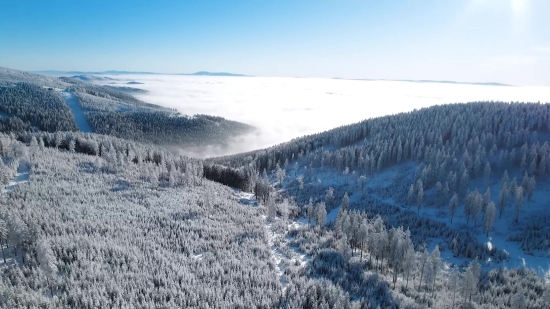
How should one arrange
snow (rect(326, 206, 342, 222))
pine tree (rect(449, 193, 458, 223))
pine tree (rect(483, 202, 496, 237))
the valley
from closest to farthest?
1. the valley
2. pine tree (rect(483, 202, 496, 237))
3. pine tree (rect(449, 193, 458, 223))
4. snow (rect(326, 206, 342, 222))

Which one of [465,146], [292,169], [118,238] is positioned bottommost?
[292,169]

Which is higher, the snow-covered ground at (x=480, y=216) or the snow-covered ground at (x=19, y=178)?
the snow-covered ground at (x=19, y=178)

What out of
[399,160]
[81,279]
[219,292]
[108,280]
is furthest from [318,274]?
[399,160]

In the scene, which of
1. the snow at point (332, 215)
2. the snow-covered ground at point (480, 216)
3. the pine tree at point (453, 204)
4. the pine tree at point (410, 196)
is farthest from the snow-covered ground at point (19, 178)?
the pine tree at point (453, 204)

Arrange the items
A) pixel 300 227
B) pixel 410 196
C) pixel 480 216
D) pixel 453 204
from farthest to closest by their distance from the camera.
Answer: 1. pixel 410 196
2. pixel 480 216
3. pixel 453 204
4. pixel 300 227

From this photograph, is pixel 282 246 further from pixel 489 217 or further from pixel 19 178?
pixel 19 178

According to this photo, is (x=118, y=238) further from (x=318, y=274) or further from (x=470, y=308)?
(x=470, y=308)

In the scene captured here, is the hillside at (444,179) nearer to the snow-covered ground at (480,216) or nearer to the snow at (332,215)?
the snow-covered ground at (480,216)

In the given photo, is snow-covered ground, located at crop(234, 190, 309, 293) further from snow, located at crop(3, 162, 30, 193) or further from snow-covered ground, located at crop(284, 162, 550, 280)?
snow, located at crop(3, 162, 30, 193)

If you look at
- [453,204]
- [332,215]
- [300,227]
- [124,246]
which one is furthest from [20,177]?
[453,204]

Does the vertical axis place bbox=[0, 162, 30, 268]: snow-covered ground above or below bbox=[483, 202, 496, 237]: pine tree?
above

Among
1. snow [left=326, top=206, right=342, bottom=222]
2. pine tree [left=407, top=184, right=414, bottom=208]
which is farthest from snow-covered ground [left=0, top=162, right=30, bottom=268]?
pine tree [left=407, top=184, right=414, bottom=208]
